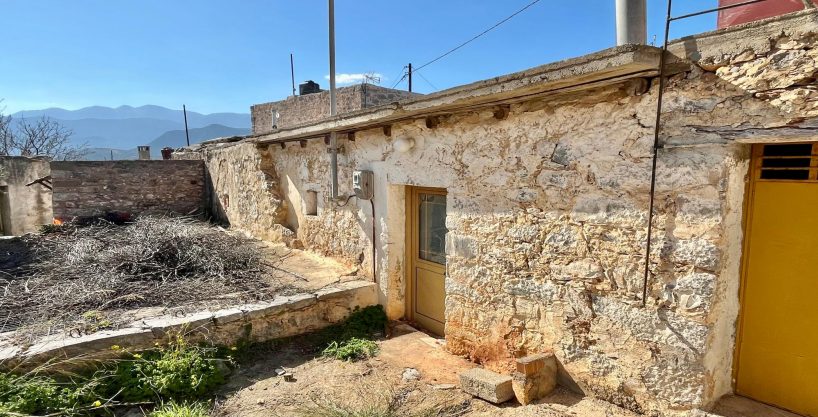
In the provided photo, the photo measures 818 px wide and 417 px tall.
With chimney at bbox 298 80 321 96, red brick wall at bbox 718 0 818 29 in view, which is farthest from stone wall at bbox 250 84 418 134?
red brick wall at bbox 718 0 818 29

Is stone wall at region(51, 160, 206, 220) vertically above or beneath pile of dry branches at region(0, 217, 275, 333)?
above

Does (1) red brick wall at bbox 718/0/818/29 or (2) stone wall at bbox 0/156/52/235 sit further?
(2) stone wall at bbox 0/156/52/235

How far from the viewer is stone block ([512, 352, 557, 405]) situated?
3508mm

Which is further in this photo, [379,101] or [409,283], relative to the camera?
[379,101]

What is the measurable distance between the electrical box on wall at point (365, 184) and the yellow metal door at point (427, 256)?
1.85 feet

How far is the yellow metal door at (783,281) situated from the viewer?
105 inches

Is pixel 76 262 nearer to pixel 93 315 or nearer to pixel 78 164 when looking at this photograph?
pixel 93 315

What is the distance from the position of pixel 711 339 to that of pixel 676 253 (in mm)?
605

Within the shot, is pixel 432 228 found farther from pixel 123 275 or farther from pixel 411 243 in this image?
pixel 123 275

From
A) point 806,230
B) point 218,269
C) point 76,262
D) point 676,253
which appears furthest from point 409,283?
Result: point 76,262

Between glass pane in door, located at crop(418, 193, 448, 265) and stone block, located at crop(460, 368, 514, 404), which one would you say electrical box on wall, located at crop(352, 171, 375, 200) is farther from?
stone block, located at crop(460, 368, 514, 404)

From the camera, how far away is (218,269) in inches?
245

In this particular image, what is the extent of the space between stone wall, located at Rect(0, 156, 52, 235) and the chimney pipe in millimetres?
15414

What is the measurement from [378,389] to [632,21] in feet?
12.6
